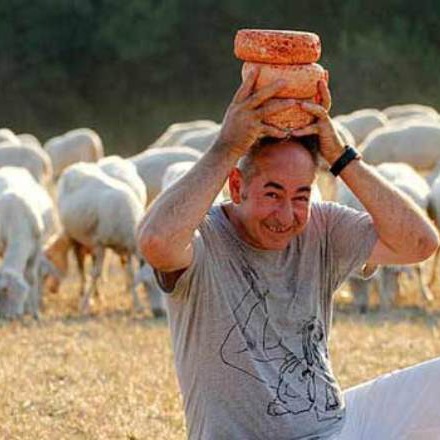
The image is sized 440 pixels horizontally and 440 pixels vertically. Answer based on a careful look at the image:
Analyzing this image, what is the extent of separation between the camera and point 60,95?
128 feet

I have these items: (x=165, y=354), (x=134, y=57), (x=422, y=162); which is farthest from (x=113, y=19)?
(x=165, y=354)

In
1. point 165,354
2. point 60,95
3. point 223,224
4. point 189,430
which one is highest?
point 223,224

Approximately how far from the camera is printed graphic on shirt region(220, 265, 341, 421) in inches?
177

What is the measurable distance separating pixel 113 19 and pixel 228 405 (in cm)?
3604

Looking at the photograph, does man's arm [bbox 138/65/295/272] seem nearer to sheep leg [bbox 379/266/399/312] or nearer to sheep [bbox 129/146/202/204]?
sheep leg [bbox 379/266/399/312]

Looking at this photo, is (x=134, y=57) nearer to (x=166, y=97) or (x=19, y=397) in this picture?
(x=166, y=97)

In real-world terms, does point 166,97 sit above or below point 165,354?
below

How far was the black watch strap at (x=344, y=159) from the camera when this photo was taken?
4598 mm

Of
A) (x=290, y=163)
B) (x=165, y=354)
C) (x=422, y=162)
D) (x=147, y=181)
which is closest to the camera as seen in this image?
(x=290, y=163)

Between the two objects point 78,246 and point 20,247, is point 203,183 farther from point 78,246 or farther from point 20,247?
point 78,246

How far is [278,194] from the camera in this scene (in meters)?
4.50

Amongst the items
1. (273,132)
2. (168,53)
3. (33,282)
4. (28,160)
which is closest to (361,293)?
(33,282)

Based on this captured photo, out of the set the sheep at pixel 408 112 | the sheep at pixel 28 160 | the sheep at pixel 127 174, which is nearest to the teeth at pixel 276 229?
the sheep at pixel 127 174

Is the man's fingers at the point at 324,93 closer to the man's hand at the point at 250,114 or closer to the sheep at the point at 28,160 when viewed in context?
the man's hand at the point at 250,114
